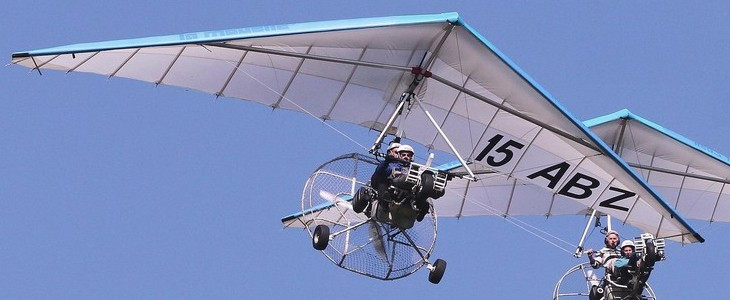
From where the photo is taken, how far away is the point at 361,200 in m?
48.3

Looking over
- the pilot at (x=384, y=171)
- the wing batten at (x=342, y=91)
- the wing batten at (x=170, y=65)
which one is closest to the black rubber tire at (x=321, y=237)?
the pilot at (x=384, y=171)

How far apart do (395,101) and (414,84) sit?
142 cm

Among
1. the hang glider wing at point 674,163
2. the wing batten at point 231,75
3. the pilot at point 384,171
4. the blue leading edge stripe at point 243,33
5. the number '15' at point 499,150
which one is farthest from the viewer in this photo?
the hang glider wing at point 674,163

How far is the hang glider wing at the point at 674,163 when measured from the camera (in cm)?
5906

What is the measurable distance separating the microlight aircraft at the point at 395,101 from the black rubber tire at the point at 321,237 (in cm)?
3

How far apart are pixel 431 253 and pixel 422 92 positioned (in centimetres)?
512

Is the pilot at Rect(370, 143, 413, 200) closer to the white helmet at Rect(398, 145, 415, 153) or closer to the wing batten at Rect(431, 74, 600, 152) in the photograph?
the white helmet at Rect(398, 145, 415, 153)

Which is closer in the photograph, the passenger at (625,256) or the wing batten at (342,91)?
the passenger at (625,256)

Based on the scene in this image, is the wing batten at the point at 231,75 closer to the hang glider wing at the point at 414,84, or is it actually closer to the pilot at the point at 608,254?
the hang glider wing at the point at 414,84

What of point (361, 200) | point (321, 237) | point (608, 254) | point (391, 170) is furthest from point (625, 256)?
point (321, 237)

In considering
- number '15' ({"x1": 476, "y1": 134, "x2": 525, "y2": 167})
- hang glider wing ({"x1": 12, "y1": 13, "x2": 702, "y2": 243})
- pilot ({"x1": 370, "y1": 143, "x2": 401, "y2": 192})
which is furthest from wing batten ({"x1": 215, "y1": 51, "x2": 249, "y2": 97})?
number '15' ({"x1": 476, "y1": 134, "x2": 525, "y2": 167})

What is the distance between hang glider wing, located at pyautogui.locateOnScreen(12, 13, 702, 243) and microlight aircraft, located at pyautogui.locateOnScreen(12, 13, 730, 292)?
40 millimetres

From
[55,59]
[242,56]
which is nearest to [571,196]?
[242,56]

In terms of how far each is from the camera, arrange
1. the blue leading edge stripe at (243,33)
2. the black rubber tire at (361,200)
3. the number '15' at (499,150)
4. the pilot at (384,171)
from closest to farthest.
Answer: the blue leading edge stripe at (243,33) → the pilot at (384,171) → the black rubber tire at (361,200) → the number '15' at (499,150)
